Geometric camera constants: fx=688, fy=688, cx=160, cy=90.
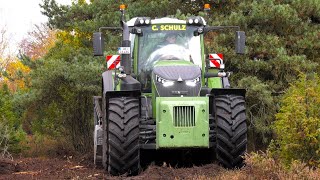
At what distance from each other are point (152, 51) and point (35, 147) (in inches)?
489

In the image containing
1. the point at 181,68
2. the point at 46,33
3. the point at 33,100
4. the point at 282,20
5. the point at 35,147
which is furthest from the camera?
the point at 46,33

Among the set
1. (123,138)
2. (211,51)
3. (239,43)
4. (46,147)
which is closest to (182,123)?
(123,138)

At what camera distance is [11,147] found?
63.2 feet

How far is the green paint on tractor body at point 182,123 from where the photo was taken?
993cm

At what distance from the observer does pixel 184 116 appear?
33.0 feet

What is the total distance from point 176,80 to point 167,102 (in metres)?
0.67

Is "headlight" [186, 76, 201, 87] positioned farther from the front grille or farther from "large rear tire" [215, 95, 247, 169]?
the front grille

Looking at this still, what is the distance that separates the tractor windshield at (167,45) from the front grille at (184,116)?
159cm

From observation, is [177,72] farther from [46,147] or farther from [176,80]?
[46,147]

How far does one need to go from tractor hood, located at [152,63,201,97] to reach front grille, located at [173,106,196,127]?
0.62 metres

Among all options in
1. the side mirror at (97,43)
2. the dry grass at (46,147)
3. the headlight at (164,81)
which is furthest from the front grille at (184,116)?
the dry grass at (46,147)

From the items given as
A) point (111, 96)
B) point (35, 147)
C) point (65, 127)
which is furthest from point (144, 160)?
point (35, 147)

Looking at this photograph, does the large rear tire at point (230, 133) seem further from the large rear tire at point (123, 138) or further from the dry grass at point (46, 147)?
the dry grass at point (46, 147)

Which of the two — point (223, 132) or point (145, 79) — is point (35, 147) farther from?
point (223, 132)
